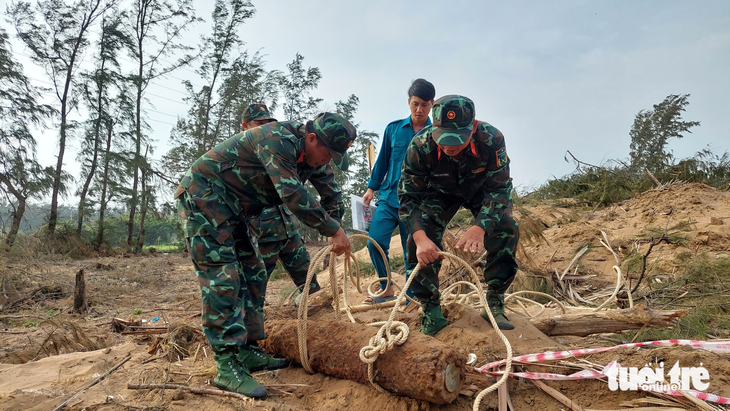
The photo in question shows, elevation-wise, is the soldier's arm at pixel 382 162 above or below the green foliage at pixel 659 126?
below

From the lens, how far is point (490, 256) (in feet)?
9.07

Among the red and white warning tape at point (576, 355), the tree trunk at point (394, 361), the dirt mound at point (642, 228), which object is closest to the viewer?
the tree trunk at point (394, 361)

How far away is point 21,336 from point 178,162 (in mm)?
13763

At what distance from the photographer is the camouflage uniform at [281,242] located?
3.15 metres

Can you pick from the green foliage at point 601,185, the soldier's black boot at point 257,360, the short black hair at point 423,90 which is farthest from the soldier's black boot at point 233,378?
the green foliage at point 601,185

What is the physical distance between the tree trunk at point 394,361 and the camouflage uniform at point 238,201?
424 millimetres

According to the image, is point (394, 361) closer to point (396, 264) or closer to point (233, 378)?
point (233, 378)

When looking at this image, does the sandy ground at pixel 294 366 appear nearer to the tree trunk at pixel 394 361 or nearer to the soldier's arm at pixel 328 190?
the tree trunk at pixel 394 361

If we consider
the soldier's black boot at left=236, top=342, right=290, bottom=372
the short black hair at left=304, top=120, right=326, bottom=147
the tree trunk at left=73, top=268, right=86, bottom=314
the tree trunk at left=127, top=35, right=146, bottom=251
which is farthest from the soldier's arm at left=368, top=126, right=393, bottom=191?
the tree trunk at left=127, top=35, right=146, bottom=251

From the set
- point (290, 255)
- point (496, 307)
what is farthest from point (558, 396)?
point (290, 255)

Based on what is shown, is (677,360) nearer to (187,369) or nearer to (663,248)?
(187,369)

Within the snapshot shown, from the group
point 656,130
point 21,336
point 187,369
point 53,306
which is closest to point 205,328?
point 187,369

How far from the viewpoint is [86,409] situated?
196 cm

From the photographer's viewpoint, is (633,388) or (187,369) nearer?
(633,388)
